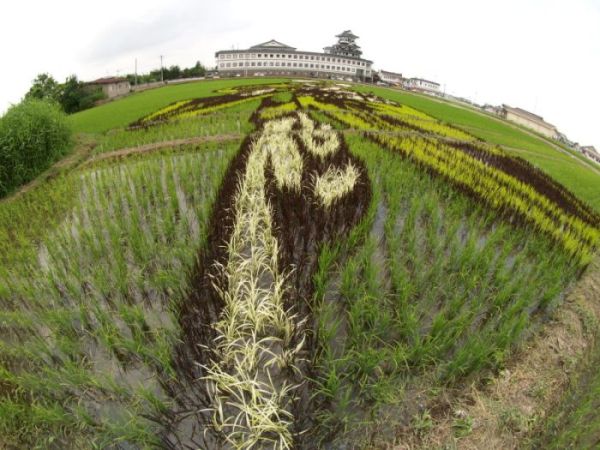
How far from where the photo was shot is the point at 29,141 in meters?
8.86

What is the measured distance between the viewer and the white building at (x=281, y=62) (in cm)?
5662

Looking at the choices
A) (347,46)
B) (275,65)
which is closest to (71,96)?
(275,65)

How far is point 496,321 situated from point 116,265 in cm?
393

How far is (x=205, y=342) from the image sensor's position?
2.38m

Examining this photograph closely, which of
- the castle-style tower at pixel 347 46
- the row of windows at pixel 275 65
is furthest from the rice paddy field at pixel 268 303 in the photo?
the castle-style tower at pixel 347 46

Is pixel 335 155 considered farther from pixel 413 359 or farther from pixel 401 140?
pixel 413 359

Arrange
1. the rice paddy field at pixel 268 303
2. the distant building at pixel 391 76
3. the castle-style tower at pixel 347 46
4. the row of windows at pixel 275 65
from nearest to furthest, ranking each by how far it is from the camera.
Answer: the rice paddy field at pixel 268 303
the row of windows at pixel 275 65
the castle-style tower at pixel 347 46
the distant building at pixel 391 76

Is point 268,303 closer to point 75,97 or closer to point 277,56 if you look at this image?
point 75,97

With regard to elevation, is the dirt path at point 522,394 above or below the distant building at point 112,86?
below

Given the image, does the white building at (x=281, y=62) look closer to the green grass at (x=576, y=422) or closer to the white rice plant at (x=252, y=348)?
the white rice plant at (x=252, y=348)

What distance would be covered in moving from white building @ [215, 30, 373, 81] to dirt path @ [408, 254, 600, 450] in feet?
195

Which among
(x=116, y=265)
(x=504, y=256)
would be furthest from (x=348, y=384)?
(x=116, y=265)

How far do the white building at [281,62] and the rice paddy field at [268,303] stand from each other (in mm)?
57003

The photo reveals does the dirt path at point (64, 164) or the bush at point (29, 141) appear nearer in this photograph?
the dirt path at point (64, 164)
